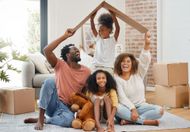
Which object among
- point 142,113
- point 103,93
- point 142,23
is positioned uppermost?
point 142,23

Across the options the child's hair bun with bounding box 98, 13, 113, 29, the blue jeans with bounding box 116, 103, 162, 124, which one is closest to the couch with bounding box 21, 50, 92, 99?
the child's hair bun with bounding box 98, 13, 113, 29

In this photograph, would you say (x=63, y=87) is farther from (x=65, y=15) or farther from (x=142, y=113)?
(x=65, y=15)

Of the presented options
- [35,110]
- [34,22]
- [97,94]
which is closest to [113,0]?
[34,22]

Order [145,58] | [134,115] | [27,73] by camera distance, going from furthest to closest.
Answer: [27,73], [145,58], [134,115]

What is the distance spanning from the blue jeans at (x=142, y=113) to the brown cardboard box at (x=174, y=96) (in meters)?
1.10

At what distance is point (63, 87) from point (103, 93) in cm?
43

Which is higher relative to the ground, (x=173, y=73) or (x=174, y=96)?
(x=173, y=73)

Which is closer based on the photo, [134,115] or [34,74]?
[134,115]

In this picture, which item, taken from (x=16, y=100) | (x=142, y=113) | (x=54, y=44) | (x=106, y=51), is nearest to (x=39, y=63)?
(x=16, y=100)

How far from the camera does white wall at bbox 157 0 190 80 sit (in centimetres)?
582

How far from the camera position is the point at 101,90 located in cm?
384

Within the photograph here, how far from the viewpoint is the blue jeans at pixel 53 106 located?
3.76m

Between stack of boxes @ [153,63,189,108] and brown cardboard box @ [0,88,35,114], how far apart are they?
1824 millimetres

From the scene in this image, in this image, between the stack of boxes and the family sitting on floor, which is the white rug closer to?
the family sitting on floor
